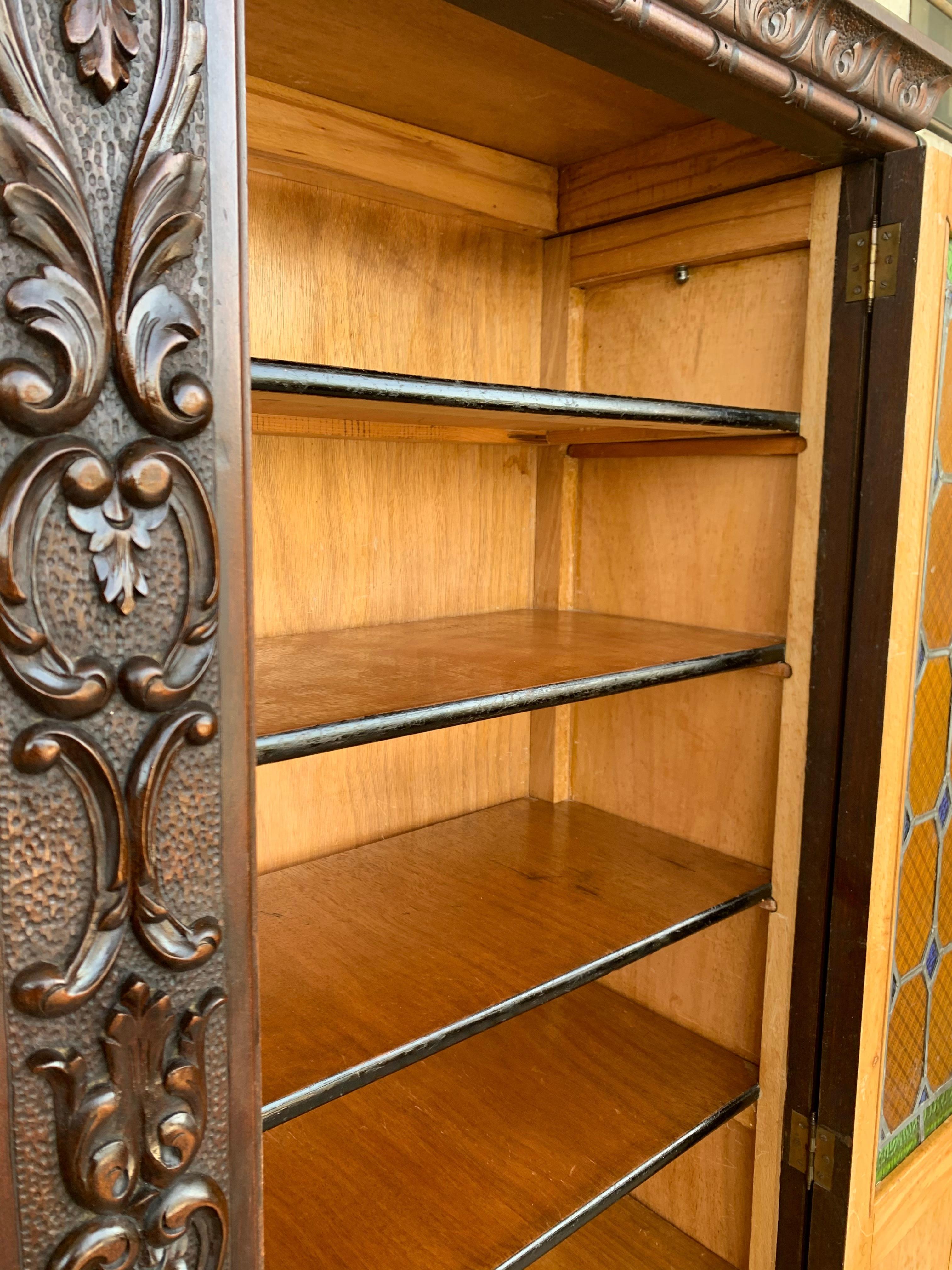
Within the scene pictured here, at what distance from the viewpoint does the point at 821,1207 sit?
1.41 m

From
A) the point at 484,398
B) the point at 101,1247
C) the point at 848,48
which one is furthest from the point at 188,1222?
the point at 848,48

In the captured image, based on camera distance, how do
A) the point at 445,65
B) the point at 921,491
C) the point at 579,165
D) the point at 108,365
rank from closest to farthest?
the point at 108,365 → the point at 445,65 → the point at 921,491 → the point at 579,165

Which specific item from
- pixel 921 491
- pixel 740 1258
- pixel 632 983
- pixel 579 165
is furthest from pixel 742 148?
pixel 740 1258

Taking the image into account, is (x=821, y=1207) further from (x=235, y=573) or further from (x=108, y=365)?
(x=108, y=365)

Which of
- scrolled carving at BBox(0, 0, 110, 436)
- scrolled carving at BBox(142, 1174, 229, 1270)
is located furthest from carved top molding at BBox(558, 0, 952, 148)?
scrolled carving at BBox(142, 1174, 229, 1270)

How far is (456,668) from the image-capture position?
1.16 m

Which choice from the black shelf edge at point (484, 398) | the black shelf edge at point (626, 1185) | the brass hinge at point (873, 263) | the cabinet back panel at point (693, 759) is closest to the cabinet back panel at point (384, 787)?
the cabinet back panel at point (693, 759)

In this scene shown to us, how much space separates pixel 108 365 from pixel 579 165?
3.92ft

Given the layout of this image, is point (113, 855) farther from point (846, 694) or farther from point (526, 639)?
point (846, 694)

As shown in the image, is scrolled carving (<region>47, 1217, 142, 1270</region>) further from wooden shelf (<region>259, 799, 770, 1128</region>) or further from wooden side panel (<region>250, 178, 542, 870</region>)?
wooden side panel (<region>250, 178, 542, 870</region>)

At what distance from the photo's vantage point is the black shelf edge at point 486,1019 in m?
0.89

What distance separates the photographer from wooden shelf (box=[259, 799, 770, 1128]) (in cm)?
101

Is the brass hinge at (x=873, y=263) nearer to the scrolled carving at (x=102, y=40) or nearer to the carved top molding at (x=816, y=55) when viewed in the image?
the carved top molding at (x=816, y=55)

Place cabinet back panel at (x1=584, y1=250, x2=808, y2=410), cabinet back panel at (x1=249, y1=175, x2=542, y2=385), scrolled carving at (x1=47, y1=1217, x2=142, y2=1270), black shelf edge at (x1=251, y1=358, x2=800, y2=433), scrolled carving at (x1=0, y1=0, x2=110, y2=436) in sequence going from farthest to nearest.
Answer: cabinet back panel at (x1=584, y1=250, x2=808, y2=410) < cabinet back panel at (x1=249, y1=175, x2=542, y2=385) < black shelf edge at (x1=251, y1=358, x2=800, y2=433) < scrolled carving at (x1=47, y1=1217, x2=142, y2=1270) < scrolled carving at (x1=0, y1=0, x2=110, y2=436)
